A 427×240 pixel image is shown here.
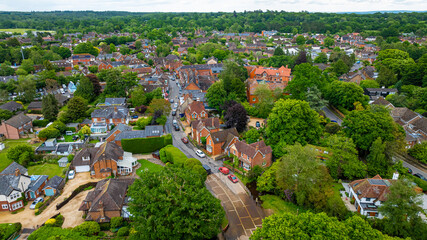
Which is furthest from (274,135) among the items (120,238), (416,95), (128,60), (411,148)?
(128,60)

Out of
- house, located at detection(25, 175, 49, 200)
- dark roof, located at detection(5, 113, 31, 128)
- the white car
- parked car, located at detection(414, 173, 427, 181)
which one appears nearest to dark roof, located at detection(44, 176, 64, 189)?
house, located at detection(25, 175, 49, 200)

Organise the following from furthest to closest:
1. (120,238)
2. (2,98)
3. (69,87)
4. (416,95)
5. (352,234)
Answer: (69,87), (2,98), (416,95), (120,238), (352,234)

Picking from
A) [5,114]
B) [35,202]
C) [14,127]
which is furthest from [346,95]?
[5,114]

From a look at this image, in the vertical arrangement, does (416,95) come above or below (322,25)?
below

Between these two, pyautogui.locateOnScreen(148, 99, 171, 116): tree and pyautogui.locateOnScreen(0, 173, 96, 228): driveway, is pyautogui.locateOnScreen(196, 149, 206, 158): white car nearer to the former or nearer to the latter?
pyautogui.locateOnScreen(148, 99, 171, 116): tree

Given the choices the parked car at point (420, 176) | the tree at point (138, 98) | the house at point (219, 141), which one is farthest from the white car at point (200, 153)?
the parked car at point (420, 176)

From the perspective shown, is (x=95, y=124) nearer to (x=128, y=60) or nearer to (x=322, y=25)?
(x=128, y=60)

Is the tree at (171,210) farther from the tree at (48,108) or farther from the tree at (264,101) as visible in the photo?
the tree at (48,108)
